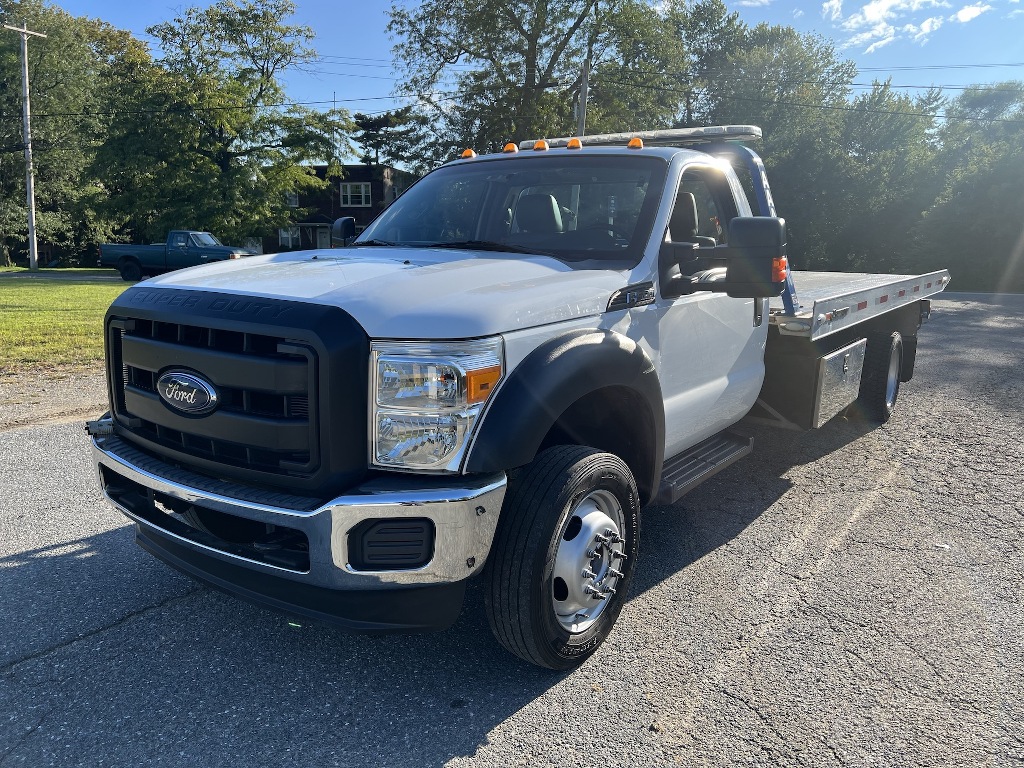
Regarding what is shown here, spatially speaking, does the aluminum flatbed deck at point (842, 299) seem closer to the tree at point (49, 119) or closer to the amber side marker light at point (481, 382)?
the amber side marker light at point (481, 382)

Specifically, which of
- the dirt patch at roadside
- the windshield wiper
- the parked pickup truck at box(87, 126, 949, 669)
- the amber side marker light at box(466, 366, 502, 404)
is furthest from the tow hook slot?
the dirt patch at roadside

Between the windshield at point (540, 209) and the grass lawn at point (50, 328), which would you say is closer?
the windshield at point (540, 209)

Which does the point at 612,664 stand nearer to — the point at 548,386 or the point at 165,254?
the point at 548,386

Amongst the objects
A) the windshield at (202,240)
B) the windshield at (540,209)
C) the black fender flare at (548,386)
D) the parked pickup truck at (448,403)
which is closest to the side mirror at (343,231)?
the windshield at (540,209)

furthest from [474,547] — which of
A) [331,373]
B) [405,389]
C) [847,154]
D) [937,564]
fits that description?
[847,154]

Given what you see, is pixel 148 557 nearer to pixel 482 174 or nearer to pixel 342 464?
pixel 342 464

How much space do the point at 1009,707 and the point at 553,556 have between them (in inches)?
67.4

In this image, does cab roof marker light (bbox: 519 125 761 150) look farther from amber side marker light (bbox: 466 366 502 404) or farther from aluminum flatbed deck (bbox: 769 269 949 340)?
amber side marker light (bbox: 466 366 502 404)

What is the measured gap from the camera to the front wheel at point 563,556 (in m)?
2.64

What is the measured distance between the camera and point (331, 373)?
238 centimetres

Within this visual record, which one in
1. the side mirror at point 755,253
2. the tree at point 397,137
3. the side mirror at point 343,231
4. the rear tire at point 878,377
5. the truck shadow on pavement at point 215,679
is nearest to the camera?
the truck shadow on pavement at point 215,679

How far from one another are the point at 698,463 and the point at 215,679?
2.47 meters

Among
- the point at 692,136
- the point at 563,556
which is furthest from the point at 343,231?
the point at 563,556

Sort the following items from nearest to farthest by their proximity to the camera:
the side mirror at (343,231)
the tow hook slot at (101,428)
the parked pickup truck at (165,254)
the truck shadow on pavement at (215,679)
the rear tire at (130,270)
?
the truck shadow on pavement at (215,679)
the tow hook slot at (101,428)
the side mirror at (343,231)
the parked pickup truck at (165,254)
the rear tire at (130,270)
